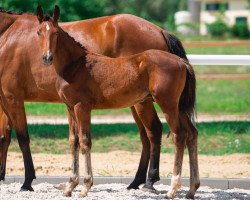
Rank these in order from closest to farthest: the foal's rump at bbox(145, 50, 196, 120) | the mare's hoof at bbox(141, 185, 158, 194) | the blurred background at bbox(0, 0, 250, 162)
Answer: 1. the foal's rump at bbox(145, 50, 196, 120)
2. the mare's hoof at bbox(141, 185, 158, 194)
3. the blurred background at bbox(0, 0, 250, 162)

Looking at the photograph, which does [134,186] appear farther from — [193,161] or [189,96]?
[189,96]

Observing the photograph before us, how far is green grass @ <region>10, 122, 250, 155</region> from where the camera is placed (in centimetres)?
1341

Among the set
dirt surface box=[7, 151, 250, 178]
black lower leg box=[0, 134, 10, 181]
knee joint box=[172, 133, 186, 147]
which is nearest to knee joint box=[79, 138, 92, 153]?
knee joint box=[172, 133, 186, 147]

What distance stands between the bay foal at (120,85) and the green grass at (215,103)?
8.56m

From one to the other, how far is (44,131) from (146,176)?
16.2 ft

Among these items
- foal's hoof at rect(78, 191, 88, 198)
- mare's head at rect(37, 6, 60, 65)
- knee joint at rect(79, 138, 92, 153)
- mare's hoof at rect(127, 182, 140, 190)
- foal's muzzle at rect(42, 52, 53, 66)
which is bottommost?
mare's hoof at rect(127, 182, 140, 190)

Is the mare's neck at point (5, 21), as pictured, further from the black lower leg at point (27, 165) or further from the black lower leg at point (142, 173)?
the black lower leg at point (142, 173)

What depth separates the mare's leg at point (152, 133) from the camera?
32.2 feet

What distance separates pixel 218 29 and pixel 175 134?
140 feet

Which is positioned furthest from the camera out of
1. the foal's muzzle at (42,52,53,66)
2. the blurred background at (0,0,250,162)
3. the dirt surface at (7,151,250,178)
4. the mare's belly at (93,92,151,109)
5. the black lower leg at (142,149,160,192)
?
the blurred background at (0,0,250,162)

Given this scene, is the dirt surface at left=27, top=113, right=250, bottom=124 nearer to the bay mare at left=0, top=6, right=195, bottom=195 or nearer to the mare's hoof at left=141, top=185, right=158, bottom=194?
the bay mare at left=0, top=6, right=195, bottom=195

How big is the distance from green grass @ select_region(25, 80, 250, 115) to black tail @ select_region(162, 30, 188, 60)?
7.44 m

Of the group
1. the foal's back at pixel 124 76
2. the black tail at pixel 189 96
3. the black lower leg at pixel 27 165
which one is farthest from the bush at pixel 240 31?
the foal's back at pixel 124 76

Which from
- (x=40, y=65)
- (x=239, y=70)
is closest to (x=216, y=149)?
(x=40, y=65)
